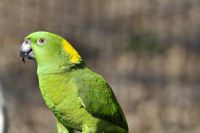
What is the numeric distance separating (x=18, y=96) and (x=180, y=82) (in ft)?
4.71

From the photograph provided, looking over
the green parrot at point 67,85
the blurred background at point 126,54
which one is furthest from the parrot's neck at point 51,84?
the blurred background at point 126,54

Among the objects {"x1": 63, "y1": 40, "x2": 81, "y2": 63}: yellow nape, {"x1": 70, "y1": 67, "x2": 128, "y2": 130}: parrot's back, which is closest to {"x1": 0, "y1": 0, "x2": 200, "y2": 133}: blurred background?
{"x1": 70, "y1": 67, "x2": 128, "y2": 130}: parrot's back

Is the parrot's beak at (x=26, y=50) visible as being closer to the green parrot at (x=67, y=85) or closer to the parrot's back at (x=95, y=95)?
the green parrot at (x=67, y=85)

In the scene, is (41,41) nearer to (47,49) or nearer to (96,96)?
(47,49)

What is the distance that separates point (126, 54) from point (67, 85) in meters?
3.89

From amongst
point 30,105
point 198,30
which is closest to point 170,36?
point 198,30

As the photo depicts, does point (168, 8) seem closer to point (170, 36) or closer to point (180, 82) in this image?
point (170, 36)

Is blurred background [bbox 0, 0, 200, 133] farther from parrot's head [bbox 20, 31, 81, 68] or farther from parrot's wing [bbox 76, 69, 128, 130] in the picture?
parrot's head [bbox 20, 31, 81, 68]

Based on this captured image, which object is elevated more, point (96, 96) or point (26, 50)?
point (26, 50)

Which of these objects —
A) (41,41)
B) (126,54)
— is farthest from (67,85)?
(126,54)

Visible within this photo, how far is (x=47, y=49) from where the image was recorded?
2072 millimetres

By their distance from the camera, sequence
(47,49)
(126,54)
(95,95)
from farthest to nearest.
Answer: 1. (126,54)
2. (95,95)
3. (47,49)

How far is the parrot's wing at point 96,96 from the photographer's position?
2162 mm

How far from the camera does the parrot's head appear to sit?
6.82 ft
